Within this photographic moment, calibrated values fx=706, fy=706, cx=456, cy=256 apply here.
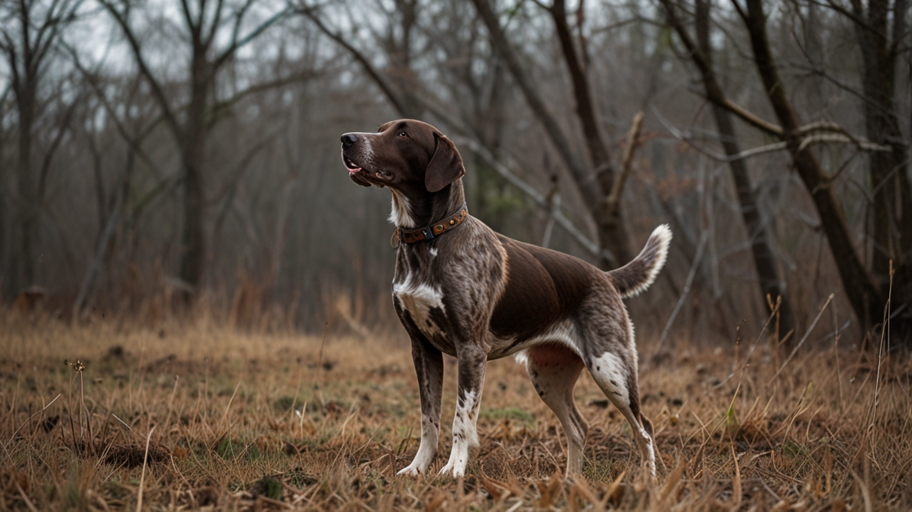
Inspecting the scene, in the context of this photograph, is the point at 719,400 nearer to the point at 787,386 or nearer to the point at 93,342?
the point at 787,386

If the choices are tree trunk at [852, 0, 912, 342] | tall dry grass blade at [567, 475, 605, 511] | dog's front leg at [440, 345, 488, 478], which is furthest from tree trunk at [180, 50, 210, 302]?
tall dry grass blade at [567, 475, 605, 511]

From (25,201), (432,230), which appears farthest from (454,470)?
(25,201)

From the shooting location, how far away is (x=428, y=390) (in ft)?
11.5

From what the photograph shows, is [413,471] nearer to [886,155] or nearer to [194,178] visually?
[886,155]

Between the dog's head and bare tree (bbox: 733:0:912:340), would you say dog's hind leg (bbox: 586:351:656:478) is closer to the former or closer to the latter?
the dog's head

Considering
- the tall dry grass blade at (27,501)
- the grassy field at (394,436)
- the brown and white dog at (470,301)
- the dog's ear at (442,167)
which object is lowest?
the grassy field at (394,436)

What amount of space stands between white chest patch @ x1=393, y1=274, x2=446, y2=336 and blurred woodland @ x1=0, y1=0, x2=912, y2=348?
45.5 inches

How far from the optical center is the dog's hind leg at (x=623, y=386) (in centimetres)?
346

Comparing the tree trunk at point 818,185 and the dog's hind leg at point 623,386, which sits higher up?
the tree trunk at point 818,185

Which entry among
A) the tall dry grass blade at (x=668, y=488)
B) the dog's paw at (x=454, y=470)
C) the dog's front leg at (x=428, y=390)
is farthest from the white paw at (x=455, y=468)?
the tall dry grass blade at (x=668, y=488)

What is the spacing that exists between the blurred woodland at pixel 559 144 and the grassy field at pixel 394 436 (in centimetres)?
64

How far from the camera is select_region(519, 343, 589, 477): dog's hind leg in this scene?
3735mm

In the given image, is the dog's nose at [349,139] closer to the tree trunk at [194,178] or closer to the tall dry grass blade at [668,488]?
the tall dry grass blade at [668,488]

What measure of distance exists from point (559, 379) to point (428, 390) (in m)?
0.75
